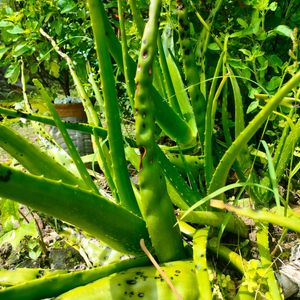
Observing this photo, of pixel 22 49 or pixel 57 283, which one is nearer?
pixel 57 283

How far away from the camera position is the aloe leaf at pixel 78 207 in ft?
1.75

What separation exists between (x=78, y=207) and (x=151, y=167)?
0.13 m

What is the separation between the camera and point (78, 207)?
0.61 meters

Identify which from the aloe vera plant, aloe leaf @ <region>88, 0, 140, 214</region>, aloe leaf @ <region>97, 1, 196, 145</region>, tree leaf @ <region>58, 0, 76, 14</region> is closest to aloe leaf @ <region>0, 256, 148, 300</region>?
the aloe vera plant

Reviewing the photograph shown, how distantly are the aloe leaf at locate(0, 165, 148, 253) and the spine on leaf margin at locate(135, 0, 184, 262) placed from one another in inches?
1.4

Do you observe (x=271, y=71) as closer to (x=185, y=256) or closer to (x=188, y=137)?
(x=188, y=137)

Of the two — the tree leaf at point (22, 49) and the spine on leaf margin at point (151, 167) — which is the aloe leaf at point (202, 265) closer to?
the spine on leaf margin at point (151, 167)

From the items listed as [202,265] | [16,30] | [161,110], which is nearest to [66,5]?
[16,30]

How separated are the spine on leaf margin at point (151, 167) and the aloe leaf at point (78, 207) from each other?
0.04 meters

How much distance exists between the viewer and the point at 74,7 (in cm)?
151

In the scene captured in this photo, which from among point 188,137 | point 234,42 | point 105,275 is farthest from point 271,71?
point 105,275

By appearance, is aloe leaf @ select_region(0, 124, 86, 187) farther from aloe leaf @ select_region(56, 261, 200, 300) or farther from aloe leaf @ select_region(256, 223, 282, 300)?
aloe leaf @ select_region(256, 223, 282, 300)

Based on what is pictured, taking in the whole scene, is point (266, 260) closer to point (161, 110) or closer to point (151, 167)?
point (151, 167)

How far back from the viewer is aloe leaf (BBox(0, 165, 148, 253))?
0.53m
